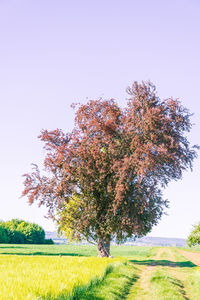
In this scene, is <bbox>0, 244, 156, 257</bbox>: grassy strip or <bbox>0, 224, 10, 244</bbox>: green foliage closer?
<bbox>0, 244, 156, 257</bbox>: grassy strip

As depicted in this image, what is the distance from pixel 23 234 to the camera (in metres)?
86.4

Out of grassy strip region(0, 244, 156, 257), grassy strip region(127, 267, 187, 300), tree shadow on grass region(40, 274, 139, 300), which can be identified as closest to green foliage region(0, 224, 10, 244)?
grassy strip region(0, 244, 156, 257)

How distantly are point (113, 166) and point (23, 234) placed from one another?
69.9m

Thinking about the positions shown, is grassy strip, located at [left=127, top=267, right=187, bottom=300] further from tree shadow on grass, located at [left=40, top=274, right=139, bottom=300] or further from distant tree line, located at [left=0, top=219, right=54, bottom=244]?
distant tree line, located at [left=0, top=219, right=54, bottom=244]

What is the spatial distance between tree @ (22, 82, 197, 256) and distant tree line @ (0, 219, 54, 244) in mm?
61617

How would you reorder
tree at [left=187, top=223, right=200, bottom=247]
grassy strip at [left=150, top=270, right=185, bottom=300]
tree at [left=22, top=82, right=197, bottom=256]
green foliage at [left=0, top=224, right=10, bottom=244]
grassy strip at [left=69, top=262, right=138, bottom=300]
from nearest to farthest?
grassy strip at [left=69, top=262, right=138, bottom=300]
grassy strip at [left=150, top=270, right=185, bottom=300]
tree at [left=22, top=82, right=197, bottom=256]
tree at [left=187, top=223, right=200, bottom=247]
green foliage at [left=0, top=224, right=10, bottom=244]

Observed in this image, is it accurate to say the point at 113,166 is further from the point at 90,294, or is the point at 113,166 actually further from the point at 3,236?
the point at 3,236

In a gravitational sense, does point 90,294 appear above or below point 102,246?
below

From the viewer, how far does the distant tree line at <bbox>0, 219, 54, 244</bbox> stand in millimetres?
83325

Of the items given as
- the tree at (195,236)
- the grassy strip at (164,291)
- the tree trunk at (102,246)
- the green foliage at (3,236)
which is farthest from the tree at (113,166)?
the green foliage at (3,236)

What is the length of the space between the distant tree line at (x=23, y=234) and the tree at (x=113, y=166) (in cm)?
6162

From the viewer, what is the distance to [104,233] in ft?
87.2

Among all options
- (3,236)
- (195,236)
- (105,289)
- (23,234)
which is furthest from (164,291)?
(23,234)

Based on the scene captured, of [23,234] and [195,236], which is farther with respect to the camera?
[23,234]
